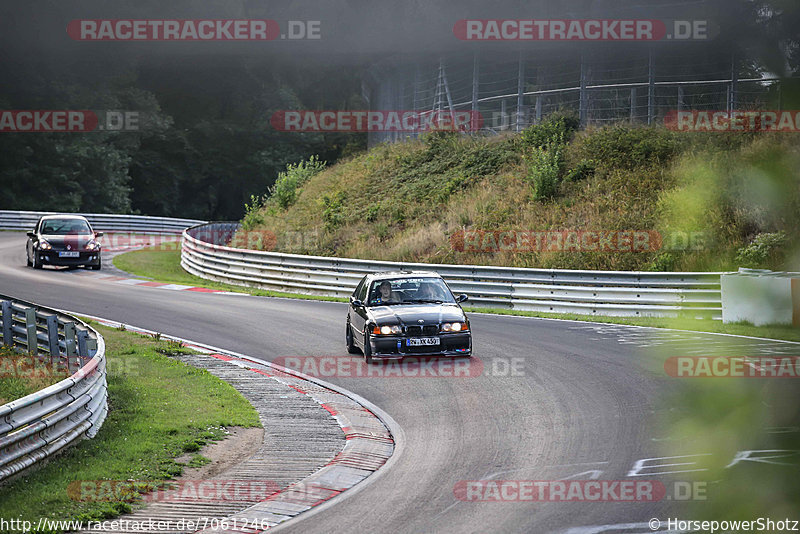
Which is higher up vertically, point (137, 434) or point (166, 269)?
point (166, 269)

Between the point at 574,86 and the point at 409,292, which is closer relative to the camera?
the point at 409,292

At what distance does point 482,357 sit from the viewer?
14.2 m

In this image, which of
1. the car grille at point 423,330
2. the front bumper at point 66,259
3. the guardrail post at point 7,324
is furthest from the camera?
the front bumper at point 66,259

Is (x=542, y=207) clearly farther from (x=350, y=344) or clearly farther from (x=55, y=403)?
(x=55, y=403)

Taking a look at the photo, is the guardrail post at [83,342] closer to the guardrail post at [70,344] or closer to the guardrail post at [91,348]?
the guardrail post at [70,344]

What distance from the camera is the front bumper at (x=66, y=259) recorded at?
2825 cm

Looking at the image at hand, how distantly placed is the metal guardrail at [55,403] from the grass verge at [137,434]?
160 millimetres

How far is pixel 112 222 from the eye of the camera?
4888 cm

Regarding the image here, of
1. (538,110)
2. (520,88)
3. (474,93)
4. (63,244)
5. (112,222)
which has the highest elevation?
(474,93)

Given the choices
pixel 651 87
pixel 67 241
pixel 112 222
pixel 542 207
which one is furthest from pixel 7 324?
pixel 112 222

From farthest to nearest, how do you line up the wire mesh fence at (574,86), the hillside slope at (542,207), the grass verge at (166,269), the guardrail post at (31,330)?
the wire mesh fence at (574,86), the grass verge at (166,269), the hillside slope at (542,207), the guardrail post at (31,330)

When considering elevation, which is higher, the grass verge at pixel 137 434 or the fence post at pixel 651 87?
the fence post at pixel 651 87

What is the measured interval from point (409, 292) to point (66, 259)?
17501 millimetres

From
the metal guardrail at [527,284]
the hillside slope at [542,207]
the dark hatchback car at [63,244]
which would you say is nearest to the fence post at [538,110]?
the hillside slope at [542,207]
